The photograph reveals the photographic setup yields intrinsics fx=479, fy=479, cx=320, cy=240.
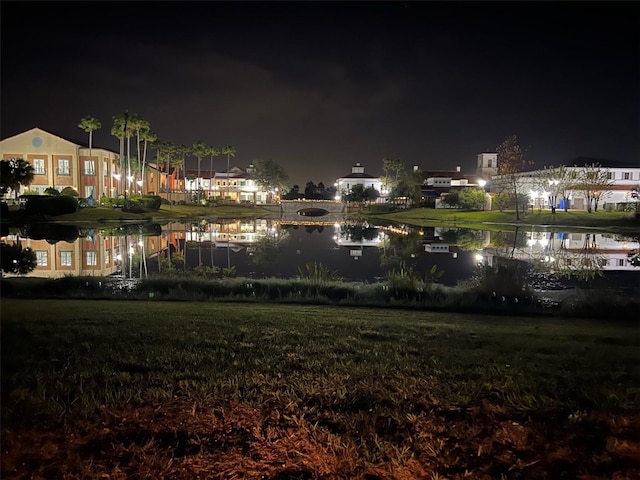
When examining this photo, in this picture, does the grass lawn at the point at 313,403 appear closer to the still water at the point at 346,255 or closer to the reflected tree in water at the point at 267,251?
the still water at the point at 346,255

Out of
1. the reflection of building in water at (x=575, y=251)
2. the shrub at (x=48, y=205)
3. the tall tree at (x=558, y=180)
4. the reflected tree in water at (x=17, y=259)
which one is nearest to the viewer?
the reflected tree in water at (x=17, y=259)

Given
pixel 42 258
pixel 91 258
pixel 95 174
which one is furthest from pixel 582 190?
pixel 95 174

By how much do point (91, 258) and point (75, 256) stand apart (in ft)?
3.38

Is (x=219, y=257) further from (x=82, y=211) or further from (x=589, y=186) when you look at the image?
(x=589, y=186)

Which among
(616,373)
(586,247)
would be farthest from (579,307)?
(586,247)

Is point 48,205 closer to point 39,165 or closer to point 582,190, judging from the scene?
point 39,165

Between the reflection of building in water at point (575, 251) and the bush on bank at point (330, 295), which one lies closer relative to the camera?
the bush on bank at point (330, 295)

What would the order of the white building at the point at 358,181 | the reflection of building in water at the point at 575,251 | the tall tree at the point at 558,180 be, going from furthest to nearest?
1. the white building at the point at 358,181
2. the tall tree at the point at 558,180
3. the reflection of building in water at the point at 575,251

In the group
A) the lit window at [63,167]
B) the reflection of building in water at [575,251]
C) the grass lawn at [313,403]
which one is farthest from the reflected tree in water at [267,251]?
the lit window at [63,167]

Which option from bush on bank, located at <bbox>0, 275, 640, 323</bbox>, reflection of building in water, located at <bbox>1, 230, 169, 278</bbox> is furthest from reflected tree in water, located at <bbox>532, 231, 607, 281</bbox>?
reflection of building in water, located at <bbox>1, 230, 169, 278</bbox>

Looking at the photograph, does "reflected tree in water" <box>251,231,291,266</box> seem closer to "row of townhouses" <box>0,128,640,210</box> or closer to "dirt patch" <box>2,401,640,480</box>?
"dirt patch" <box>2,401,640,480</box>

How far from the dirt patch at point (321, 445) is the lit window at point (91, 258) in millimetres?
19268

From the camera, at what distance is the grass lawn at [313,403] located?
3.86 metres

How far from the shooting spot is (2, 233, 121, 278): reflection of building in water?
19.7m
